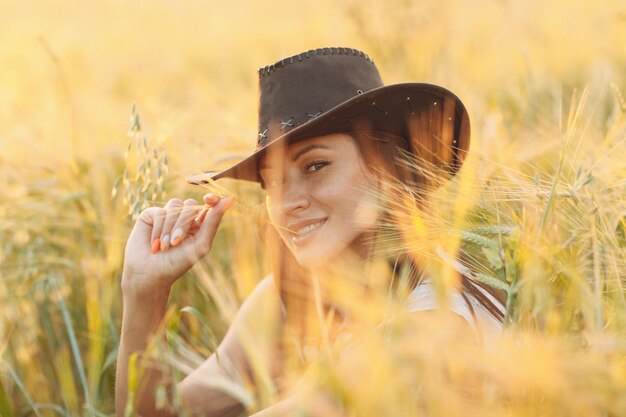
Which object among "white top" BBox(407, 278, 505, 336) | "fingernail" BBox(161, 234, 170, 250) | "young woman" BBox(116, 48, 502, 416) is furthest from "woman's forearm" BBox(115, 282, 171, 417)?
"white top" BBox(407, 278, 505, 336)

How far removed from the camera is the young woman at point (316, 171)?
5.95 ft

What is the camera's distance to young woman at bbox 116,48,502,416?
181 cm

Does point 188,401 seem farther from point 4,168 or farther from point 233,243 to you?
point 4,168

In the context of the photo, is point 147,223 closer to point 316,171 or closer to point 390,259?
point 316,171

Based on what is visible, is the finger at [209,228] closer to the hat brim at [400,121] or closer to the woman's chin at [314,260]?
the hat brim at [400,121]

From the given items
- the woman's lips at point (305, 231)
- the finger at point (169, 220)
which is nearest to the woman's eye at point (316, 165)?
the woman's lips at point (305, 231)

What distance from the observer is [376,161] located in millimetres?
1887

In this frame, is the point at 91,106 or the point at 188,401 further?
the point at 91,106

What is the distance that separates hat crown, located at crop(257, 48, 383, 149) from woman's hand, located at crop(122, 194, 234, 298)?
8.1 inches

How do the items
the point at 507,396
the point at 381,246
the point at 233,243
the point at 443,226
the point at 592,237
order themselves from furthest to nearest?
the point at 233,243 → the point at 381,246 → the point at 443,226 → the point at 592,237 → the point at 507,396

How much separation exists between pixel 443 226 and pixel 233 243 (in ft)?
4.15

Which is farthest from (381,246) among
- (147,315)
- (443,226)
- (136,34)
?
(136,34)

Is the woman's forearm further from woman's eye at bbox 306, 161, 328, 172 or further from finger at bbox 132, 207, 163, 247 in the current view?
woman's eye at bbox 306, 161, 328, 172

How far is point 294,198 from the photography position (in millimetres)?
1833
